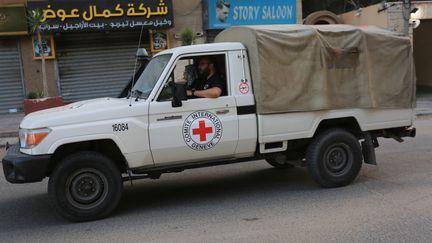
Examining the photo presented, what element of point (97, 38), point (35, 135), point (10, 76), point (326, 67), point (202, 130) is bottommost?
point (202, 130)

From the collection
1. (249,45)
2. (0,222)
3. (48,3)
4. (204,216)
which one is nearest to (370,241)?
(204,216)

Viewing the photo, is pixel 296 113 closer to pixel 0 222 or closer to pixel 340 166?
pixel 340 166

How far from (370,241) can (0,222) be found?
4021mm

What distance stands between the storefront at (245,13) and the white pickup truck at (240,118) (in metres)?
13.1

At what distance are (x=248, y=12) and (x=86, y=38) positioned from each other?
636 centimetres

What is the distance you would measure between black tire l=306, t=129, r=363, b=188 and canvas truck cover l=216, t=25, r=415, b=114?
422 mm

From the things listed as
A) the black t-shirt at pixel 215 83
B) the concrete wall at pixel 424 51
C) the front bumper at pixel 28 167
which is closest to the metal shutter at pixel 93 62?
the black t-shirt at pixel 215 83

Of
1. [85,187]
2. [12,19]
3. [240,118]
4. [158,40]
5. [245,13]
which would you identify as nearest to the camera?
[85,187]

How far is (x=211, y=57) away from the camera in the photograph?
20.9ft

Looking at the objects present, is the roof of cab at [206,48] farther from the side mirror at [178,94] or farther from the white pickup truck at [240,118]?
the side mirror at [178,94]

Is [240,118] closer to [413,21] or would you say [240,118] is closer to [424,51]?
[413,21]

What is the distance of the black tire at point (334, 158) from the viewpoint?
669cm

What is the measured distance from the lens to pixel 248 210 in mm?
5910

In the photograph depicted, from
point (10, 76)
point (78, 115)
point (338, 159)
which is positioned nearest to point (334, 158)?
point (338, 159)
